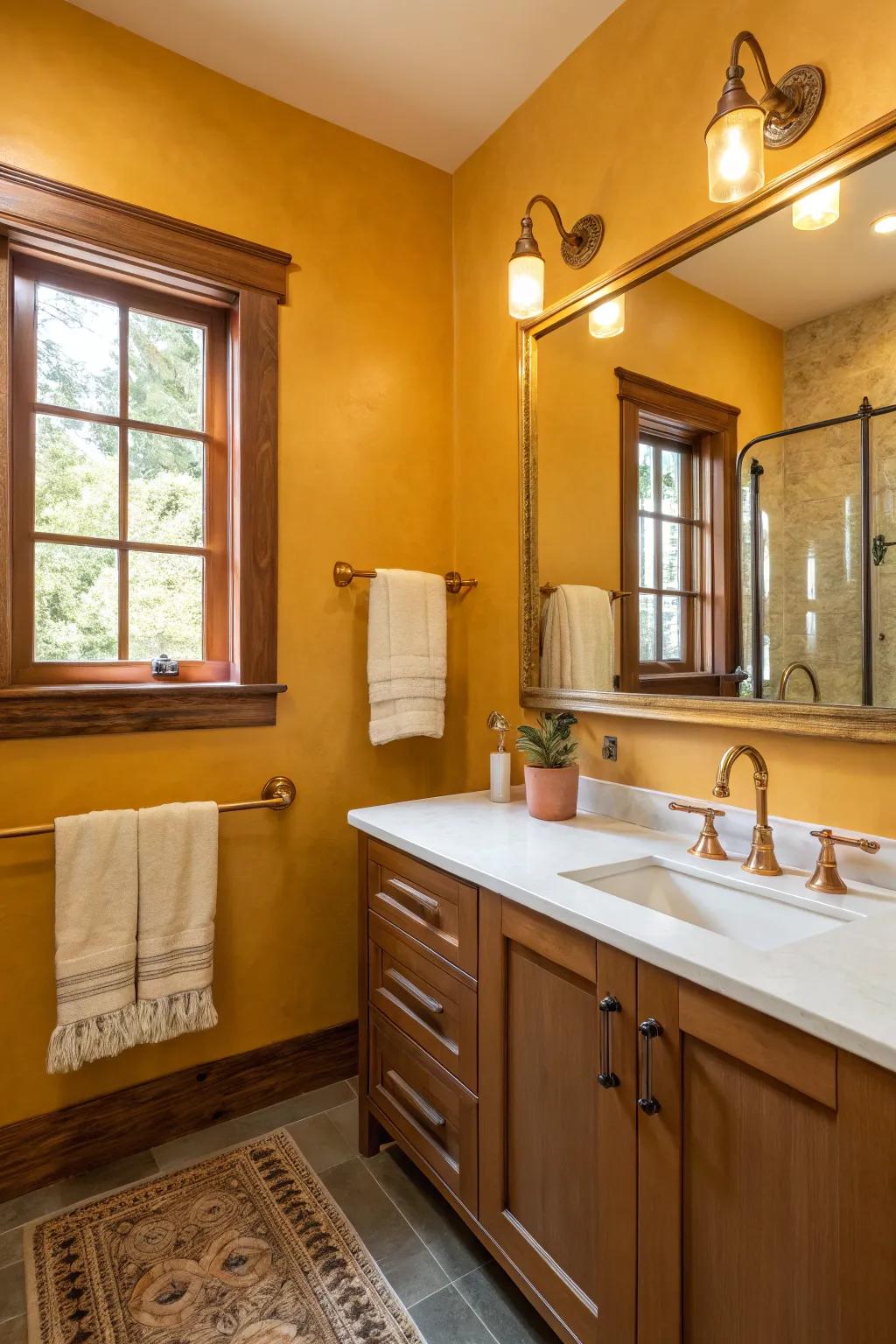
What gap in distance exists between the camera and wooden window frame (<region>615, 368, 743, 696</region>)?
4.64ft

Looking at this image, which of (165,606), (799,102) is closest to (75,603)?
(165,606)

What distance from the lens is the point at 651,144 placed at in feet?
5.18

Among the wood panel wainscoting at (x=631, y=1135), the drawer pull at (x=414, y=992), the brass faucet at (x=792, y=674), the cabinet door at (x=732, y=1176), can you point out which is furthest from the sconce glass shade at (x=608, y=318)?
the drawer pull at (x=414, y=992)

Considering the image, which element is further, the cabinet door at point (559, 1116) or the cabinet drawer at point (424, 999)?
the cabinet drawer at point (424, 999)

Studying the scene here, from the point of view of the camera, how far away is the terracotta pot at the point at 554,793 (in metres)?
1.65

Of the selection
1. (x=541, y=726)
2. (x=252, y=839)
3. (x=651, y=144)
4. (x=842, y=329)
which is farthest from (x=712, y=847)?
(x=651, y=144)

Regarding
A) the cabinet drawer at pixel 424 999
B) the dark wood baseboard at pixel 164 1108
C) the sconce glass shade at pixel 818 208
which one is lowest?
the dark wood baseboard at pixel 164 1108

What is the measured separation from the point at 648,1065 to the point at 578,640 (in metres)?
1.04

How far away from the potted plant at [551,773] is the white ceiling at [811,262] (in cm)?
94

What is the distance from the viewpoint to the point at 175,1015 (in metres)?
1.68

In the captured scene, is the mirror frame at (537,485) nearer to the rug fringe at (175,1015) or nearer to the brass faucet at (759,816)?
the brass faucet at (759,816)

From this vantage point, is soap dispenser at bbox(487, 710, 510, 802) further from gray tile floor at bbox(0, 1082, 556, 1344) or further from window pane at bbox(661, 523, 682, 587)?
gray tile floor at bbox(0, 1082, 556, 1344)

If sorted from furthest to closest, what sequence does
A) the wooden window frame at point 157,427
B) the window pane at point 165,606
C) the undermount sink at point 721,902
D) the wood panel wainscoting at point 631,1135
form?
the window pane at point 165,606 < the wooden window frame at point 157,427 < the undermount sink at point 721,902 < the wood panel wainscoting at point 631,1135

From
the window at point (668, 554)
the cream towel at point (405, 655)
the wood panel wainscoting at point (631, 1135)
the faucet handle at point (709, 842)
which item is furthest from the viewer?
the cream towel at point (405, 655)
